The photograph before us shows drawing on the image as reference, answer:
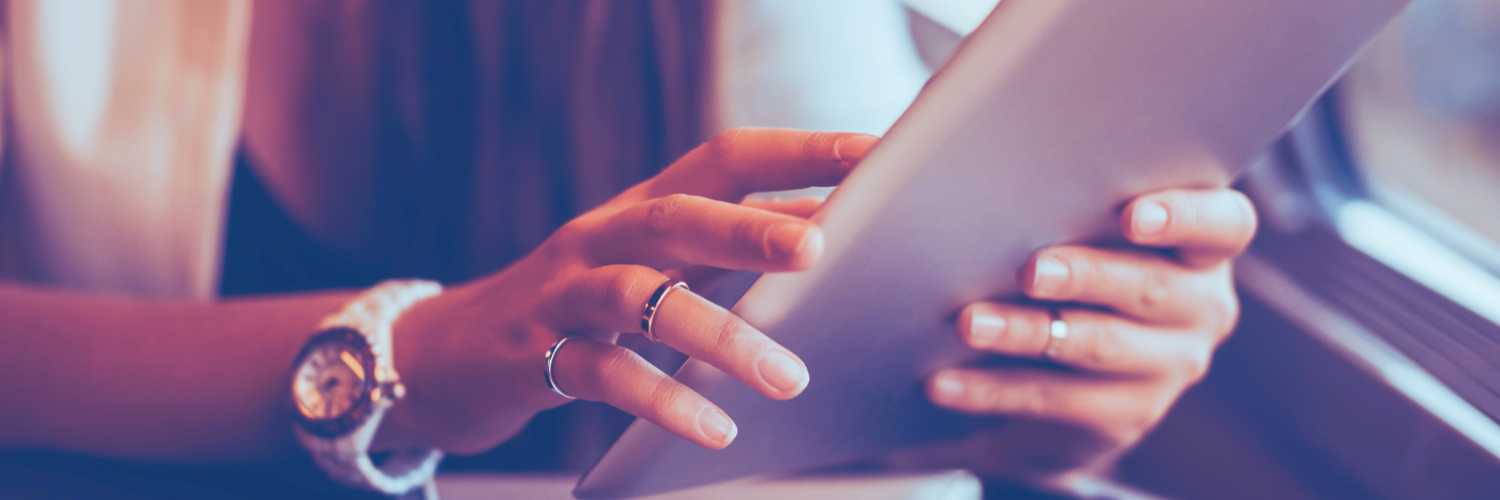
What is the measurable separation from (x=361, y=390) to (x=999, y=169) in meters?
0.45

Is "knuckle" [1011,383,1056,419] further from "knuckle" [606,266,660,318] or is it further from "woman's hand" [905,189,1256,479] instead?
"knuckle" [606,266,660,318]

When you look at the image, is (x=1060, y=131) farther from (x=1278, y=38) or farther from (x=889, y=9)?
(x=889, y=9)

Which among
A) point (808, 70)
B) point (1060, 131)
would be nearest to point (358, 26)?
point (808, 70)

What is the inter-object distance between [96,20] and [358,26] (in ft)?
0.91

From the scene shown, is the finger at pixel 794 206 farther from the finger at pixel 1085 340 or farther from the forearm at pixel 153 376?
the forearm at pixel 153 376

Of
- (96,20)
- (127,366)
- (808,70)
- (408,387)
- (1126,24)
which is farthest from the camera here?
(808,70)

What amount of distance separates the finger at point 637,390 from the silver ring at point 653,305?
22mm

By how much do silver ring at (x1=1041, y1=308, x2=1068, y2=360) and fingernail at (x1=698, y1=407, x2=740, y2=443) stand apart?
229 millimetres

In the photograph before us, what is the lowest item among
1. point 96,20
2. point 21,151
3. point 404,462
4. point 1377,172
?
point 404,462

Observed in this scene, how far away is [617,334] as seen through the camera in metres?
0.47

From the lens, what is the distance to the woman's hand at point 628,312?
0.32 metres

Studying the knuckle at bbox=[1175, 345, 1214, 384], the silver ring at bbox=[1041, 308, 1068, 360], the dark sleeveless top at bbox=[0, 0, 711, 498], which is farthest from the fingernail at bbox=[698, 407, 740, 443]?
the dark sleeveless top at bbox=[0, 0, 711, 498]

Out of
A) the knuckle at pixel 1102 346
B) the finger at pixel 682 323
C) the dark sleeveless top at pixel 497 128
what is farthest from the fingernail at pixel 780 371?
the dark sleeveless top at pixel 497 128

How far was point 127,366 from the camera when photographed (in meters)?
0.65
